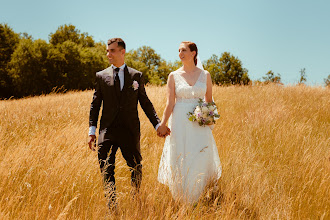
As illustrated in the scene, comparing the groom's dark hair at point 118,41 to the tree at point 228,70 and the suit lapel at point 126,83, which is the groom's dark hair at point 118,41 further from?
the tree at point 228,70

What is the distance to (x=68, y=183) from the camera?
3.00 meters

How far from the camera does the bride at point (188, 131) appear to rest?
11.9ft

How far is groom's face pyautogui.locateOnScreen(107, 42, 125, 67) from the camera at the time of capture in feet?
10.6

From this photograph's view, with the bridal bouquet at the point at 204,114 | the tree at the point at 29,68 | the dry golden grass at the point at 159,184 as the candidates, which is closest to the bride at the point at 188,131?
the bridal bouquet at the point at 204,114

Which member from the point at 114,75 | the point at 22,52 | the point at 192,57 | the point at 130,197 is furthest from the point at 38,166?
the point at 22,52

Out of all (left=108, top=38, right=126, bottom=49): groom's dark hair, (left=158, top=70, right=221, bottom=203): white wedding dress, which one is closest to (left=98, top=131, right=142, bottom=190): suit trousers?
(left=158, top=70, right=221, bottom=203): white wedding dress

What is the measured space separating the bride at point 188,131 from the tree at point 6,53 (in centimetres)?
3056

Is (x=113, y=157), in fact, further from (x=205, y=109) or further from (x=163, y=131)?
(x=205, y=109)

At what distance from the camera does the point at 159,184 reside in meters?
3.28

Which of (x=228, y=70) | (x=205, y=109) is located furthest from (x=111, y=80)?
(x=228, y=70)

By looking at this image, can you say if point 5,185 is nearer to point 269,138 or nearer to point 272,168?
point 272,168

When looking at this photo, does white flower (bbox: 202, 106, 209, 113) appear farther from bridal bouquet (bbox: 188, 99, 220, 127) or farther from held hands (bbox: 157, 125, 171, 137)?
held hands (bbox: 157, 125, 171, 137)

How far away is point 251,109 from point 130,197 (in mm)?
5983

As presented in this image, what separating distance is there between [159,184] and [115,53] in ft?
5.70
